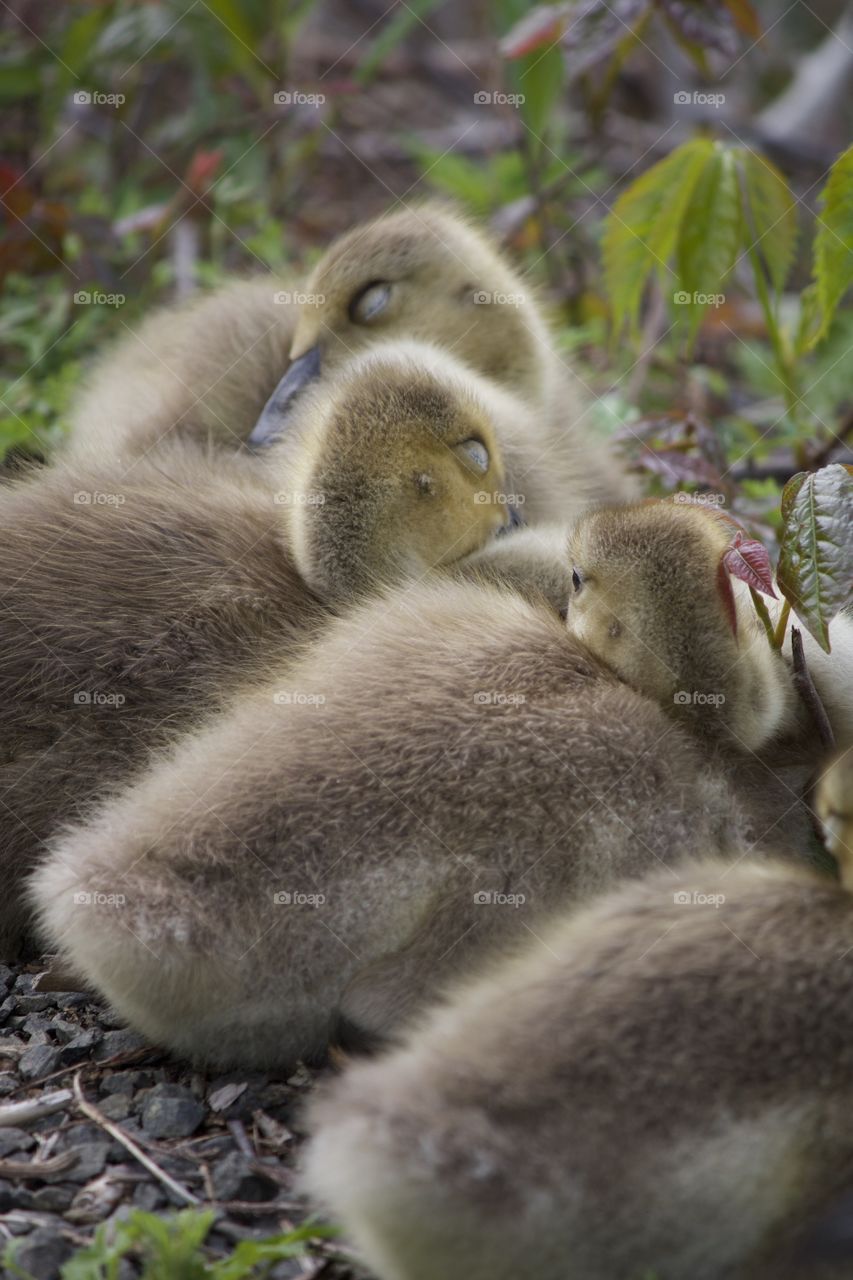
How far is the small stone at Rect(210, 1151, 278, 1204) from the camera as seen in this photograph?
4.20 ft

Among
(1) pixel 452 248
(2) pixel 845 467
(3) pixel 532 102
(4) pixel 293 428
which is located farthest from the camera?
(3) pixel 532 102

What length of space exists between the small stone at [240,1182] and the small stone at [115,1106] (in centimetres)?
12

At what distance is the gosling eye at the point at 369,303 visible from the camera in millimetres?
2244

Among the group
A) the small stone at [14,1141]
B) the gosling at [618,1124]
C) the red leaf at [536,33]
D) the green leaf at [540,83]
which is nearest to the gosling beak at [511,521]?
the gosling at [618,1124]

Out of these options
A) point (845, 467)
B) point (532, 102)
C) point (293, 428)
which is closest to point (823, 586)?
point (845, 467)

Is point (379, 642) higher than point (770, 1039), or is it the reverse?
point (379, 642)

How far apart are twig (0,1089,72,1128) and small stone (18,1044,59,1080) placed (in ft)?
0.15

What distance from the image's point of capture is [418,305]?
7.47 ft

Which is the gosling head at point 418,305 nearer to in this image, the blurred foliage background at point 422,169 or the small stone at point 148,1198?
the blurred foliage background at point 422,169

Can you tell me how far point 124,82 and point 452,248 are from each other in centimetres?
168

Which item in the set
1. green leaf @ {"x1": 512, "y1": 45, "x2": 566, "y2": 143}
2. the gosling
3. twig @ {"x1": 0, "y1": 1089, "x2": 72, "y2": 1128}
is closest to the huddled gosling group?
the gosling

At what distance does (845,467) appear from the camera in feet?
4.95

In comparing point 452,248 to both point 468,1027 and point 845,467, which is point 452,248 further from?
point 468,1027

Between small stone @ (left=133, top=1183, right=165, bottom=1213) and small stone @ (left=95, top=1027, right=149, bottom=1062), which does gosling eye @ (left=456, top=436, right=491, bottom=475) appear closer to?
small stone @ (left=95, top=1027, right=149, bottom=1062)
